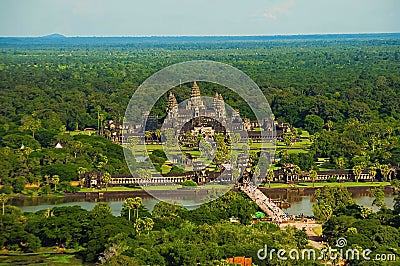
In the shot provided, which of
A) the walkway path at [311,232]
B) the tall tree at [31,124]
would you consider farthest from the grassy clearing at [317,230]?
the tall tree at [31,124]

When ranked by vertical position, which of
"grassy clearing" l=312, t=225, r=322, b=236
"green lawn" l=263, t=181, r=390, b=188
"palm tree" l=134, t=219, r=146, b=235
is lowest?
"green lawn" l=263, t=181, r=390, b=188

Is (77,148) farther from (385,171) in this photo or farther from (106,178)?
(385,171)

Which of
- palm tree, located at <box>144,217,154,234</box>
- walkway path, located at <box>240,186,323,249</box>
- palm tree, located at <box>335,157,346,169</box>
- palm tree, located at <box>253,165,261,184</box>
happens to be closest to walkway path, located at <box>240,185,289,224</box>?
walkway path, located at <box>240,186,323,249</box>

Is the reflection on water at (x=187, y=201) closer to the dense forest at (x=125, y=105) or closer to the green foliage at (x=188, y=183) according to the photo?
the green foliage at (x=188, y=183)

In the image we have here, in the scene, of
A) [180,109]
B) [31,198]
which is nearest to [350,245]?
[31,198]

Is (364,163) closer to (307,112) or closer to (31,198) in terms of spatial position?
(31,198)

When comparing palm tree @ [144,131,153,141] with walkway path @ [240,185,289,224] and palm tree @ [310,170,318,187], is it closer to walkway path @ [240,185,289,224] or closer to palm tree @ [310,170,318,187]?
palm tree @ [310,170,318,187]
